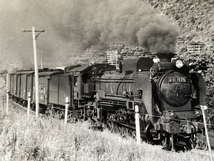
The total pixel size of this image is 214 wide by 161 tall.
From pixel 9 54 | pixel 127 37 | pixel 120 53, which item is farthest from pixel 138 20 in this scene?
pixel 9 54

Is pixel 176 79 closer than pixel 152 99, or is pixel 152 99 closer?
pixel 152 99

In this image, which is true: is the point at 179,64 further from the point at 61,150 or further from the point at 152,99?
the point at 61,150

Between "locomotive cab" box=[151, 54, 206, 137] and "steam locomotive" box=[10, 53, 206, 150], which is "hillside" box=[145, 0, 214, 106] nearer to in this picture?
"steam locomotive" box=[10, 53, 206, 150]

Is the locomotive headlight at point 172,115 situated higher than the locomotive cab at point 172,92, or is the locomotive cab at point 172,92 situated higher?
the locomotive cab at point 172,92

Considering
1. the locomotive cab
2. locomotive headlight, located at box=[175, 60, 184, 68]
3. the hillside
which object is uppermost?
the hillside

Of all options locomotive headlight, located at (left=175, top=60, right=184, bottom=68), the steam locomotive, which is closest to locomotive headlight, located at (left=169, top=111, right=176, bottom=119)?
the steam locomotive

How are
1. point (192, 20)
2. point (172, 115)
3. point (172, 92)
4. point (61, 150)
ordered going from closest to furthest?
point (61, 150)
point (172, 115)
point (172, 92)
point (192, 20)

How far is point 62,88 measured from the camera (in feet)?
37.7

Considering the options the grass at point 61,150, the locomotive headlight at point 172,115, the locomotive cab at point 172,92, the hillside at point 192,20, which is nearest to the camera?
the grass at point 61,150

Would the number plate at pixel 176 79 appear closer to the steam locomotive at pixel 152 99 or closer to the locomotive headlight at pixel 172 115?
the steam locomotive at pixel 152 99

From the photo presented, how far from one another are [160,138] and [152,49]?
4.36m

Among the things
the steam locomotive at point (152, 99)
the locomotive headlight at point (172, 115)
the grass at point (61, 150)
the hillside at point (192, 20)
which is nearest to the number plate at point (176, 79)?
the steam locomotive at point (152, 99)

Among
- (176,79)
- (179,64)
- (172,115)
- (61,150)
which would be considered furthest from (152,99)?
(61,150)

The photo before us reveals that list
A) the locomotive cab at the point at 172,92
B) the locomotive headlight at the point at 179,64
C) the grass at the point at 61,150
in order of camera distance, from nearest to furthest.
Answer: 1. the grass at the point at 61,150
2. the locomotive cab at the point at 172,92
3. the locomotive headlight at the point at 179,64
